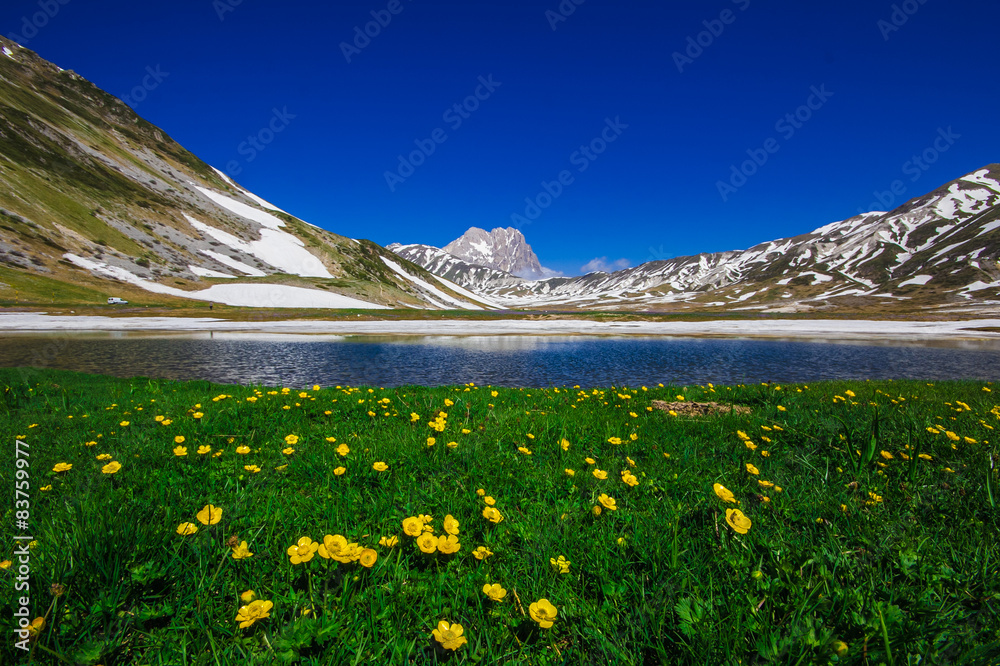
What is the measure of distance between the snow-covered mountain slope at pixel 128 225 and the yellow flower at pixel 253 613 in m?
75.8

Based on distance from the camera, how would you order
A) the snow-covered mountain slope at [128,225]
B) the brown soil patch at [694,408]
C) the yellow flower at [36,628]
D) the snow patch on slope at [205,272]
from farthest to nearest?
1. the snow patch on slope at [205,272]
2. the snow-covered mountain slope at [128,225]
3. the brown soil patch at [694,408]
4. the yellow flower at [36,628]

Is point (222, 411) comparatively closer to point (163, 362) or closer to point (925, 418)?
point (925, 418)

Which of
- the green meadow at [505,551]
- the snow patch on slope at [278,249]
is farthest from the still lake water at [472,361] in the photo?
the snow patch on slope at [278,249]

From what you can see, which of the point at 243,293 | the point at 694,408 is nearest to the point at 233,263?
the point at 243,293

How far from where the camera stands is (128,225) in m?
88.9

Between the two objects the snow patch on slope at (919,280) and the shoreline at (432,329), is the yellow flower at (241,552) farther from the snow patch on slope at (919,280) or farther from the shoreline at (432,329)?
the snow patch on slope at (919,280)

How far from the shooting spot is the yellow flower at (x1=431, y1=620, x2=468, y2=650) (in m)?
1.89

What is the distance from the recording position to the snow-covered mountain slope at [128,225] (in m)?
68.1

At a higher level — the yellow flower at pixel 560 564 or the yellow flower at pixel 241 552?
the yellow flower at pixel 241 552

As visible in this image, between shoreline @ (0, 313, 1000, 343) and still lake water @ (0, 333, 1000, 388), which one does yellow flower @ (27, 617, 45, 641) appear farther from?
shoreline @ (0, 313, 1000, 343)

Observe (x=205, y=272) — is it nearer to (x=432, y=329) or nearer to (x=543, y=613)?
(x=432, y=329)

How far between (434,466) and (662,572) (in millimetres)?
2521

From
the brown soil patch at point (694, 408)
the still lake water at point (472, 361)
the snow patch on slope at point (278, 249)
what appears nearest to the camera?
the brown soil patch at point (694, 408)

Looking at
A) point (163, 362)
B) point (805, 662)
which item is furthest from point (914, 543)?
point (163, 362)
